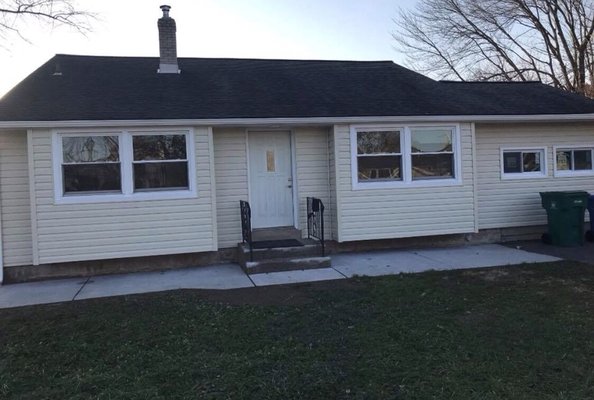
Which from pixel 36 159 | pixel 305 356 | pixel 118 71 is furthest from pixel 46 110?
pixel 305 356

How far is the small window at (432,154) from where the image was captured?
9781mm

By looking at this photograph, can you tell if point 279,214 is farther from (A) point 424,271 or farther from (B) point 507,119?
(B) point 507,119

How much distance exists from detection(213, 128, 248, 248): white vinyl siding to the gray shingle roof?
0.61m

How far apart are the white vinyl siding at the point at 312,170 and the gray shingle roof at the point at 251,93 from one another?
24.1 inches

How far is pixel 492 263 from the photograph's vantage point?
844cm

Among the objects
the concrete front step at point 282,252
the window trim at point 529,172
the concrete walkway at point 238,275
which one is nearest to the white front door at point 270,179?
the concrete front step at point 282,252

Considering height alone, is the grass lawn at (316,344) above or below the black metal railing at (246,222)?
below

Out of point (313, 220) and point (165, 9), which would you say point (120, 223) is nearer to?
point (313, 220)

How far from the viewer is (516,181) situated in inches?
419

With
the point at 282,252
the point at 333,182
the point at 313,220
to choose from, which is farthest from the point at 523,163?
the point at 282,252

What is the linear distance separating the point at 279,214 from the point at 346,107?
251 centimetres

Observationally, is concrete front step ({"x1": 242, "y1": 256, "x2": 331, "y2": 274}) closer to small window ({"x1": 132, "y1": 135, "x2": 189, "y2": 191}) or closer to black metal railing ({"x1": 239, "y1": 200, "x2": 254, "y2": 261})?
black metal railing ({"x1": 239, "y1": 200, "x2": 254, "y2": 261})

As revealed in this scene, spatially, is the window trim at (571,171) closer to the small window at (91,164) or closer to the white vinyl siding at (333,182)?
the white vinyl siding at (333,182)

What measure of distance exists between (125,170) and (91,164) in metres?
0.57
